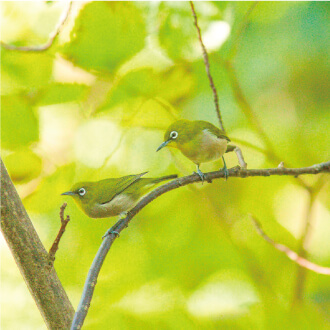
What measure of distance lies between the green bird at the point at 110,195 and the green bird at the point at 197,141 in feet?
0.27

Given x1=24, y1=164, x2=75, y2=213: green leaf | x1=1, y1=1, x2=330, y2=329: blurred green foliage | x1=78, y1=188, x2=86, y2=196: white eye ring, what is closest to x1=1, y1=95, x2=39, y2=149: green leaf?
x1=1, y1=1, x2=330, y2=329: blurred green foliage

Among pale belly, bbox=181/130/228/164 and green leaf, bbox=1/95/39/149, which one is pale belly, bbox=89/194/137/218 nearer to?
pale belly, bbox=181/130/228/164

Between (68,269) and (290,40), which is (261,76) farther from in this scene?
(68,269)

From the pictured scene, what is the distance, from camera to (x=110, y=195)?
0.76 m

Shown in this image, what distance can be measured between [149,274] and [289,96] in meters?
0.70

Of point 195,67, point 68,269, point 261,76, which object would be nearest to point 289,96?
point 261,76

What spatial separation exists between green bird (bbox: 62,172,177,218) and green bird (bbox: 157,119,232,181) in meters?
0.08

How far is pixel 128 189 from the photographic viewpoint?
2.53 ft

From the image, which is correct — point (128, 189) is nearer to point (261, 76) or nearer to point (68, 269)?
point (68, 269)

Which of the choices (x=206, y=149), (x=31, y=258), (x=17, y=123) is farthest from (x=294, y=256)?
(x=17, y=123)

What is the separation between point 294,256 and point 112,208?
67 cm

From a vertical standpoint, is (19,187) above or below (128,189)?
above

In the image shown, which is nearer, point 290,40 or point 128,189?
point 128,189

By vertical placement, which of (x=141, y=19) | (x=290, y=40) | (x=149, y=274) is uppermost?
(x=141, y=19)
